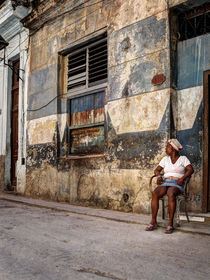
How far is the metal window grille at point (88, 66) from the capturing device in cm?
715

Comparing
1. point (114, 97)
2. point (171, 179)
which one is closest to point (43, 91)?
point (114, 97)

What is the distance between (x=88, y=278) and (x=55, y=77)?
21.3 feet

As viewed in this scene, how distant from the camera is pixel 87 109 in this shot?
7.46 m

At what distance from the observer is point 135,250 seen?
3414 millimetres

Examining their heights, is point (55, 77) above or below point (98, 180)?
above

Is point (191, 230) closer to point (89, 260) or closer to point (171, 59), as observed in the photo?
point (89, 260)

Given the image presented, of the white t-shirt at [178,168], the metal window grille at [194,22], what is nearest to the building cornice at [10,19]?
the metal window grille at [194,22]

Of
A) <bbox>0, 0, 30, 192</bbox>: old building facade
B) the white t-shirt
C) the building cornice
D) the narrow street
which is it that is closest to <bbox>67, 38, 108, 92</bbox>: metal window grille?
<bbox>0, 0, 30, 192</bbox>: old building facade

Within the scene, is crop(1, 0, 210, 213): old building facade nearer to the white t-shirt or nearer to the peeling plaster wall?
the peeling plaster wall

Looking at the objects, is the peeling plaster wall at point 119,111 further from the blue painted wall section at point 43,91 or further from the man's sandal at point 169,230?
the man's sandal at point 169,230

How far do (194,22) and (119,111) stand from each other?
217 cm

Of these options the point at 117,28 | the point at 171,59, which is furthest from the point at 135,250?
the point at 117,28

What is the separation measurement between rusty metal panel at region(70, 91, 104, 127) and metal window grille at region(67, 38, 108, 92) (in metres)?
0.30

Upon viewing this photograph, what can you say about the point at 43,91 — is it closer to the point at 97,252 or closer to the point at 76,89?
the point at 76,89
